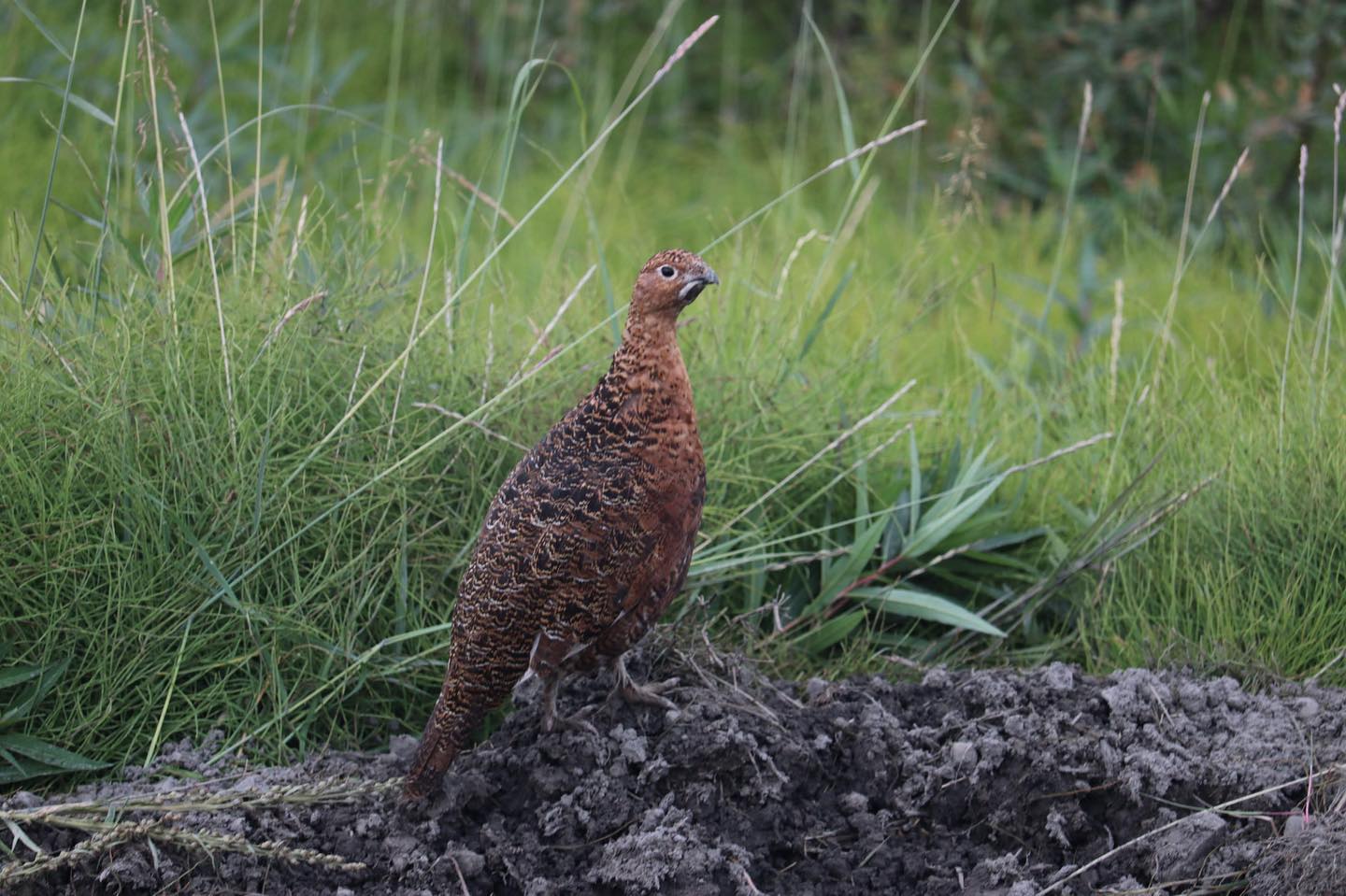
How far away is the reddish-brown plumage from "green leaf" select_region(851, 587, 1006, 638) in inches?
29.3

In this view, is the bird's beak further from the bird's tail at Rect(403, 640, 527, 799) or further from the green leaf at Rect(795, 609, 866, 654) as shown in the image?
the green leaf at Rect(795, 609, 866, 654)

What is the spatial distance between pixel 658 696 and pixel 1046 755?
0.74 m

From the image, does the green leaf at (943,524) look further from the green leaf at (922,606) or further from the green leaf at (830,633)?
the green leaf at (830,633)

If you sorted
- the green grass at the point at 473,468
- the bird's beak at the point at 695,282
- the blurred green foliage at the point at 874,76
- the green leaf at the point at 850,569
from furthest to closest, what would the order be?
the blurred green foliage at the point at 874,76, the green leaf at the point at 850,569, the green grass at the point at 473,468, the bird's beak at the point at 695,282

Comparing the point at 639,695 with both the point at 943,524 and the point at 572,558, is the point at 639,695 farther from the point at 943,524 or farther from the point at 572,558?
the point at 943,524

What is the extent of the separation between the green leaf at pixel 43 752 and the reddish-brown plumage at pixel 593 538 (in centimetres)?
70

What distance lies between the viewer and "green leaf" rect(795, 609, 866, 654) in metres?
3.35

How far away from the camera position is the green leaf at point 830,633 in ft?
11.0

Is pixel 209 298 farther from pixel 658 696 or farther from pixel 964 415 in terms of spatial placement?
pixel 964 415

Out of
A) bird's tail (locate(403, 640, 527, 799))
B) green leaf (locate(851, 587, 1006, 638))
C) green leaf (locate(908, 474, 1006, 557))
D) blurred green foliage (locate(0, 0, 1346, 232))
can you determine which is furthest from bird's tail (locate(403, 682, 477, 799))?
blurred green foliage (locate(0, 0, 1346, 232))

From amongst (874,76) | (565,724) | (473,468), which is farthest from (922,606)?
(874,76)

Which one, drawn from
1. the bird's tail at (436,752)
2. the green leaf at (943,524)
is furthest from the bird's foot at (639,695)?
the green leaf at (943,524)

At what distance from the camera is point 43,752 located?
2771mm

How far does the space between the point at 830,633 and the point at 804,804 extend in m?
0.71
